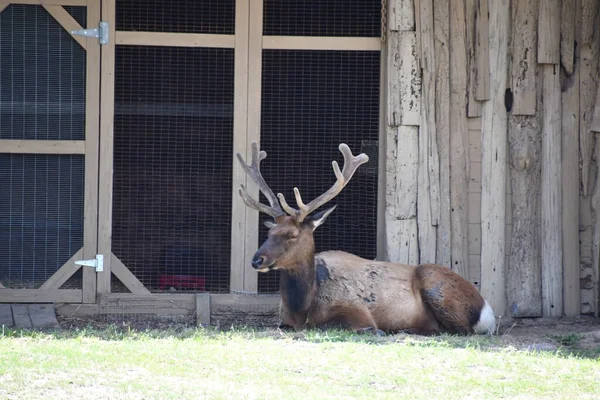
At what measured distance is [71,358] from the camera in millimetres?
7371

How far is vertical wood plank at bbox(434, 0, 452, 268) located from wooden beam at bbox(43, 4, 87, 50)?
360 centimetres

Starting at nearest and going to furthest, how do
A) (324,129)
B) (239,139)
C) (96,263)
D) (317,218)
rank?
(317,218) < (96,263) < (239,139) < (324,129)

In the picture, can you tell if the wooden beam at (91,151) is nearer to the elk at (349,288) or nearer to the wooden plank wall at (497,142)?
the elk at (349,288)

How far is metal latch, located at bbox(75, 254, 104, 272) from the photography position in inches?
411

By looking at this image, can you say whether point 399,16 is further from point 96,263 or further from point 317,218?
point 96,263

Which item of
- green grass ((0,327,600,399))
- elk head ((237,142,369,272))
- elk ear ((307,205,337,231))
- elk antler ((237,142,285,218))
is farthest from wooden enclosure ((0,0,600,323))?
green grass ((0,327,600,399))

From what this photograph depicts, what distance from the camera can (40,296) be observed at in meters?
10.4

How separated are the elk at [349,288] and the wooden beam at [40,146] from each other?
1.83 metres

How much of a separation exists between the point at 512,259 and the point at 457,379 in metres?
3.78

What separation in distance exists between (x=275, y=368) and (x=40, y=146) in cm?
436

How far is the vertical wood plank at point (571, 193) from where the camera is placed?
10.5 m

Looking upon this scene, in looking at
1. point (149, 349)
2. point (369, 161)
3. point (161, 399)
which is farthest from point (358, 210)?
point (161, 399)

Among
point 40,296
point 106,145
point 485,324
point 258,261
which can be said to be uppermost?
point 106,145

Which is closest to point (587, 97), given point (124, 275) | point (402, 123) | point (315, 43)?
point (402, 123)
